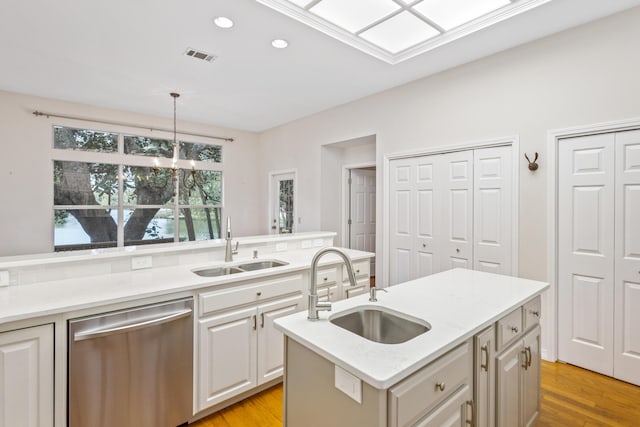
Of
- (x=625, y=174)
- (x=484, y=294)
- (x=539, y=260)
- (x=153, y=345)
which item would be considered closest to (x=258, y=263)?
(x=153, y=345)

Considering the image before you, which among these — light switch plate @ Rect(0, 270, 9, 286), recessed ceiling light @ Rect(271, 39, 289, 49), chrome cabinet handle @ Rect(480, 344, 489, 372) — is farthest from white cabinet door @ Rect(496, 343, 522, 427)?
recessed ceiling light @ Rect(271, 39, 289, 49)

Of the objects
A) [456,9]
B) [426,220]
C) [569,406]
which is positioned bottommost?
[569,406]

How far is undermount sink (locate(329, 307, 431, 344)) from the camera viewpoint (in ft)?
4.87

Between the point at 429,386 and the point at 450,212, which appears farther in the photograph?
the point at 450,212

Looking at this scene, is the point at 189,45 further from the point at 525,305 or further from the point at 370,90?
the point at 525,305

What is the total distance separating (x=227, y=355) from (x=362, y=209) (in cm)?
381

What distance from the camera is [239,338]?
2.14 meters

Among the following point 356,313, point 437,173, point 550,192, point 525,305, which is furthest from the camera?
point 437,173

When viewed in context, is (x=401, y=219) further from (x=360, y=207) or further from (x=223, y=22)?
(x=223, y=22)

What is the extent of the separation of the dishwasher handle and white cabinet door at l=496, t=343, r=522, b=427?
173 cm

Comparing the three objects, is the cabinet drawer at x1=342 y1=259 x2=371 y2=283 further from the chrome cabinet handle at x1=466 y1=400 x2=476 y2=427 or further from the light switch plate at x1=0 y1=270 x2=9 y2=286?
the light switch plate at x1=0 y1=270 x2=9 y2=286

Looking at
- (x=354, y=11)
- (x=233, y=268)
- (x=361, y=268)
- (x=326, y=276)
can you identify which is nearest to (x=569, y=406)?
(x=361, y=268)

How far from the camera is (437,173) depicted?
141 inches

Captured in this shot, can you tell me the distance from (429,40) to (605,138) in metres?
1.70
